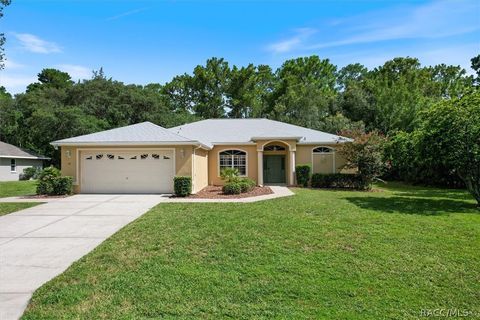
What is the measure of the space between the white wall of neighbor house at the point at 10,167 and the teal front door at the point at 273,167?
22.5 metres

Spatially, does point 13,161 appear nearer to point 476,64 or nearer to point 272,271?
point 272,271

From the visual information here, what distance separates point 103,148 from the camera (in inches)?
603

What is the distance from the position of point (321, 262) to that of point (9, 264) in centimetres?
557

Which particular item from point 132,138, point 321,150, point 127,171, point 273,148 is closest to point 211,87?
point 273,148

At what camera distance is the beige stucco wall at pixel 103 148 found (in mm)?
14836

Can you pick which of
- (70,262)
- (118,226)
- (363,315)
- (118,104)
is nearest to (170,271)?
(70,262)

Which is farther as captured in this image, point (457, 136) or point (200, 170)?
point (200, 170)

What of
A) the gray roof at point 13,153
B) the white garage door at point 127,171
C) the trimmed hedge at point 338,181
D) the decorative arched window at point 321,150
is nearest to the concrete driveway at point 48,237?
the white garage door at point 127,171

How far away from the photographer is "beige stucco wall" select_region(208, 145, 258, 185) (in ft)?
62.8

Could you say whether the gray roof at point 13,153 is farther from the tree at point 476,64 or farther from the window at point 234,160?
the tree at point 476,64

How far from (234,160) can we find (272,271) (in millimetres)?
14482

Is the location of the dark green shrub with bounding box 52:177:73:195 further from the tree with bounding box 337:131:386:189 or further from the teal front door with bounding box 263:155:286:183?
the tree with bounding box 337:131:386:189

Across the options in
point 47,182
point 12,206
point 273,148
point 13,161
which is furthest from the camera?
point 13,161

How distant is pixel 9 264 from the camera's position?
211 inches
